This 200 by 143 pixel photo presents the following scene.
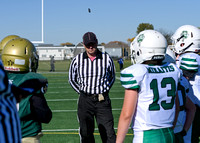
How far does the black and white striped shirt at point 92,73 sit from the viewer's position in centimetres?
444

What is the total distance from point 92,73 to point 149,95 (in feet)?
7.54

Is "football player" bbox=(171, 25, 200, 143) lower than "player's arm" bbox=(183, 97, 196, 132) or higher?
higher

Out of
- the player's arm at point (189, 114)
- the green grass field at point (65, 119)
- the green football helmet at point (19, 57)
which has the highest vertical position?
the green football helmet at point (19, 57)

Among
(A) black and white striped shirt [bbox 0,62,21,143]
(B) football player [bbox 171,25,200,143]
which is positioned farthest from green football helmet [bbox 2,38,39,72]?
(B) football player [bbox 171,25,200,143]

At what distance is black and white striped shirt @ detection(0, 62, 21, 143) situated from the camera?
118cm

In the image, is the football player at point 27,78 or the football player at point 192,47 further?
the football player at point 192,47

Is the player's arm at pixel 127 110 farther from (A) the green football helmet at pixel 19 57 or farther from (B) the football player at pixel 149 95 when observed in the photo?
(A) the green football helmet at pixel 19 57

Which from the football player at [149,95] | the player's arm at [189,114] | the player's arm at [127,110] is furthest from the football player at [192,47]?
the player's arm at [127,110]

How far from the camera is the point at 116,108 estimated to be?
8055mm

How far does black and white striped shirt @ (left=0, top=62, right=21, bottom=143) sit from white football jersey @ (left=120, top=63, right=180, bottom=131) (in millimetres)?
1138

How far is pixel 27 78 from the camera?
2160 mm

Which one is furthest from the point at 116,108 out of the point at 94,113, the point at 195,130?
the point at 195,130

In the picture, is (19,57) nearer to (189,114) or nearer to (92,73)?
(189,114)

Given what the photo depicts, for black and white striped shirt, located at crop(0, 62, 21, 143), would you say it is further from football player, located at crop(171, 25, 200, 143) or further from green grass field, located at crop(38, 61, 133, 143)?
green grass field, located at crop(38, 61, 133, 143)
